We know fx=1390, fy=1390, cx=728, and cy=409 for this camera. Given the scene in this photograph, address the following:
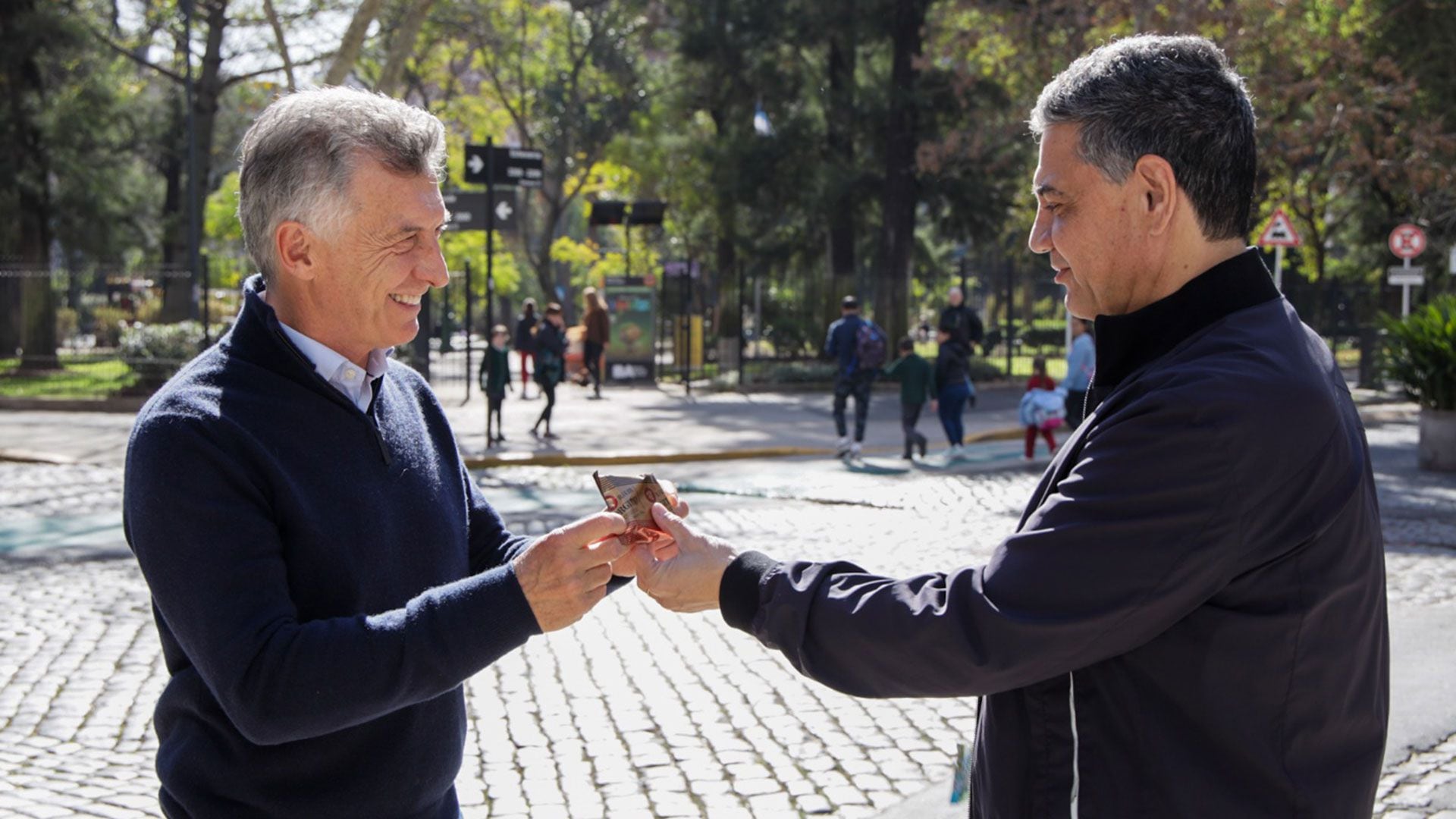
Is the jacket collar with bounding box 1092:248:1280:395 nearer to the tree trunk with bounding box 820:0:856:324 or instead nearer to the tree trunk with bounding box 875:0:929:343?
the tree trunk with bounding box 875:0:929:343

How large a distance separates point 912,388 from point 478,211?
21.2 ft

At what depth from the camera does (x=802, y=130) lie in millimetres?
29391

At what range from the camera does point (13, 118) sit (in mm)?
29312

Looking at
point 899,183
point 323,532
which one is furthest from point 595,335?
point 323,532

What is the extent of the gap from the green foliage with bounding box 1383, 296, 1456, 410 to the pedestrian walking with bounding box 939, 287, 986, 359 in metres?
6.22

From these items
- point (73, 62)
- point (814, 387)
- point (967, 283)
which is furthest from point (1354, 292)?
point (73, 62)

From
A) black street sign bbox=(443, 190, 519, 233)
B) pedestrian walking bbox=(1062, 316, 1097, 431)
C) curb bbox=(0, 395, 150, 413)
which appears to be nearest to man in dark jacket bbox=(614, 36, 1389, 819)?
pedestrian walking bbox=(1062, 316, 1097, 431)

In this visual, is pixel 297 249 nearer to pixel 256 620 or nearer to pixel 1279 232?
pixel 256 620

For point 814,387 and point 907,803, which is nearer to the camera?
point 907,803

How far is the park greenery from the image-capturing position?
22.0 metres

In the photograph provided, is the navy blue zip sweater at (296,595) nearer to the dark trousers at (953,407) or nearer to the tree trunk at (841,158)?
the dark trousers at (953,407)

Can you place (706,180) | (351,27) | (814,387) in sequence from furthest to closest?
(706,180), (814,387), (351,27)

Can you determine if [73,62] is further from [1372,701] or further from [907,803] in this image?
[1372,701]

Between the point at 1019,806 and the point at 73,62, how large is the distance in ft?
102
